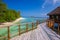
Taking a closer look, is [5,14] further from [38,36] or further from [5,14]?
[38,36]

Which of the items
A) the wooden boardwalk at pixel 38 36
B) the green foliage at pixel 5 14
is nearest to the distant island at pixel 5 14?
the green foliage at pixel 5 14

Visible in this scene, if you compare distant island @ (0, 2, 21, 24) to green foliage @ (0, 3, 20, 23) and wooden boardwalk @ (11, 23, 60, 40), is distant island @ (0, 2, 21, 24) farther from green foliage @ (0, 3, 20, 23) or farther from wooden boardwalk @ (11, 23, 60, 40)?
wooden boardwalk @ (11, 23, 60, 40)

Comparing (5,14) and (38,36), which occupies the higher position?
(5,14)

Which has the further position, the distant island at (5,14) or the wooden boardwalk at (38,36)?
the distant island at (5,14)

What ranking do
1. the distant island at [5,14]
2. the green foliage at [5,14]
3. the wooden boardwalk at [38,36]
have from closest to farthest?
the wooden boardwalk at [38,36], the green foliage at [5,14], the distant island at [5,14]

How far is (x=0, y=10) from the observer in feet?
120

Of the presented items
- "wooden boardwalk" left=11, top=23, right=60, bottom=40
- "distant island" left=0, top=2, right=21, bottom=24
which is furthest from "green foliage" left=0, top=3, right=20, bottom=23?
"wooden boardwalk" left=11, top=23, right=60, bottom=40

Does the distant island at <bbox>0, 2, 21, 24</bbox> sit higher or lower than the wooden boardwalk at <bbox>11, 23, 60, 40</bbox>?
higher

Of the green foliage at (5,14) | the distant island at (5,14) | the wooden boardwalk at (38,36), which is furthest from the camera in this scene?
the distant island at (5,14)

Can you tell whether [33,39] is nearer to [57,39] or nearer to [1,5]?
[57,39]

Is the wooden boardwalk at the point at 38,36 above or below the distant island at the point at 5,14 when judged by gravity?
below

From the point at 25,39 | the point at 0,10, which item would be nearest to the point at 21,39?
the point at 25,39

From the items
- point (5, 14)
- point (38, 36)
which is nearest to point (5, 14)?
point (5, 14)

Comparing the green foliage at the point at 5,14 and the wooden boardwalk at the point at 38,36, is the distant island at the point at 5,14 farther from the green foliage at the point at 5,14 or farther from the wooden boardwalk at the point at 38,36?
the wooden boardwalk at the point at 38,36
